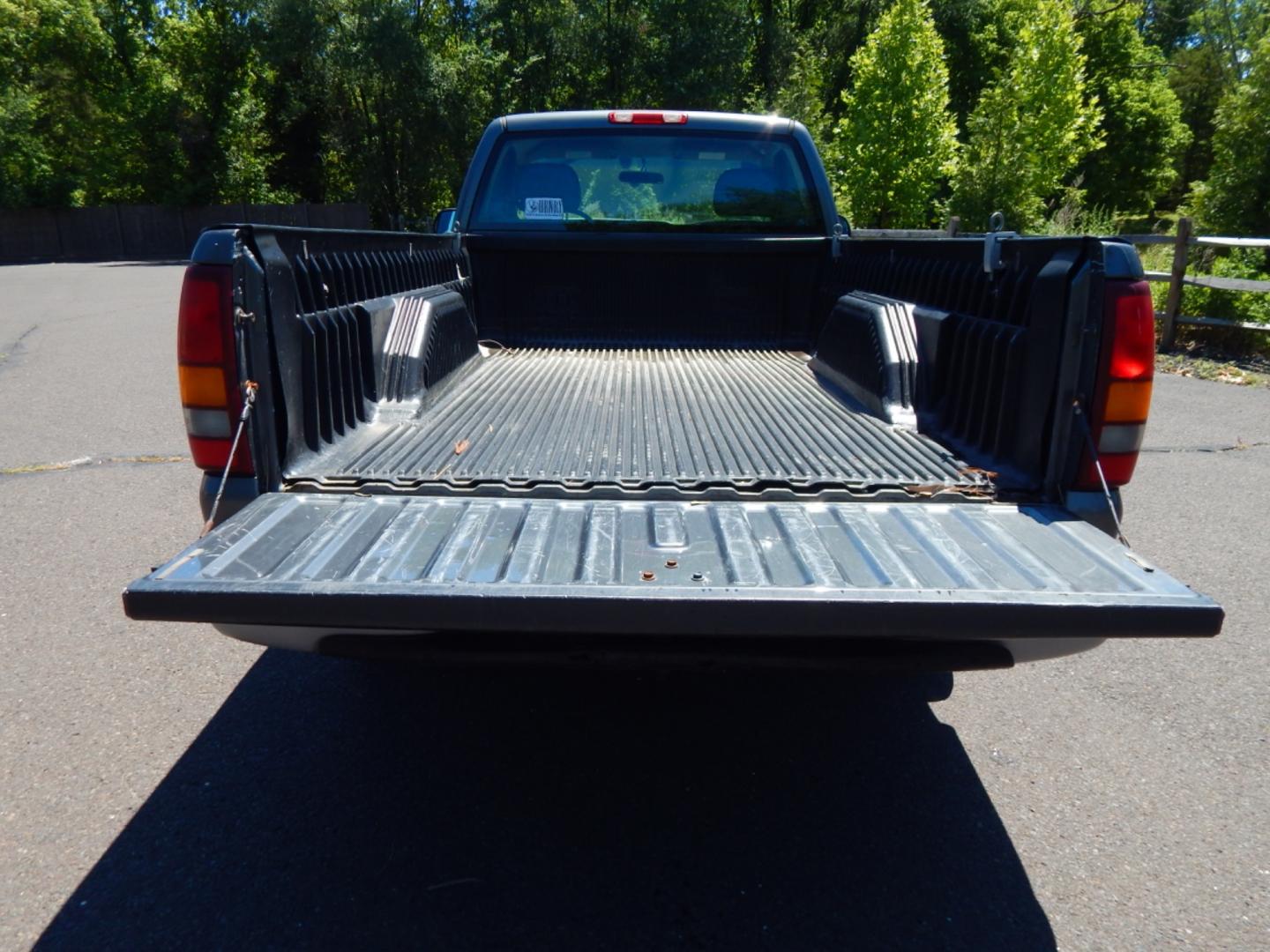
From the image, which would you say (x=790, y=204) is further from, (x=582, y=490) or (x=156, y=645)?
(x=156, y=645)

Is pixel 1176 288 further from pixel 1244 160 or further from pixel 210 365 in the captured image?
pixel 210 365

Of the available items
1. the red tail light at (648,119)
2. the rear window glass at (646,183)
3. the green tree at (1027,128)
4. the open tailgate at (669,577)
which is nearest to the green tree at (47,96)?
the green tree at (1027,128)

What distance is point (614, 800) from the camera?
2703mm

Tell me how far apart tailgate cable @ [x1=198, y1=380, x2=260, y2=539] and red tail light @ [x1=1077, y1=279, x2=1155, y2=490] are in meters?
2.15

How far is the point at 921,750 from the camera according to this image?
299 cm

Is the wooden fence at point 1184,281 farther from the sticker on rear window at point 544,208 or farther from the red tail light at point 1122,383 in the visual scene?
the red tail light at point 1122,383

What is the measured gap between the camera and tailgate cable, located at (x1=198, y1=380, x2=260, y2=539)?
2.30 metres

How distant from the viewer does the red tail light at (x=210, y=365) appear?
225 cm

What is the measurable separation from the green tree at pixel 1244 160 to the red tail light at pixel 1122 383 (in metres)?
18.5

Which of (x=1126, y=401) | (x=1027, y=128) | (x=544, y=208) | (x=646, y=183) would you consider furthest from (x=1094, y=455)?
(x=1027, y=128)

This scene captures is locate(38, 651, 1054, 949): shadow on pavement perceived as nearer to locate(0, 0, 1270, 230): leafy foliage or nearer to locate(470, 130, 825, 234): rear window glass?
locate(470, 130, 825, 234): rear window glass

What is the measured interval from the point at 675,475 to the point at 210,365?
1277 millimetres

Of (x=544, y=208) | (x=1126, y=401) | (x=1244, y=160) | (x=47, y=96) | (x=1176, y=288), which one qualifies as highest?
(x=47, y=96)

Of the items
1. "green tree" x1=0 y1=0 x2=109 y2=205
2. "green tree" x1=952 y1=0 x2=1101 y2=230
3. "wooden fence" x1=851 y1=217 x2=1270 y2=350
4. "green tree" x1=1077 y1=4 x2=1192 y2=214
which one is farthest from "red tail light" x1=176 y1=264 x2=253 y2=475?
"green tree" x1=0 y1=0 x2=109 y2=205
